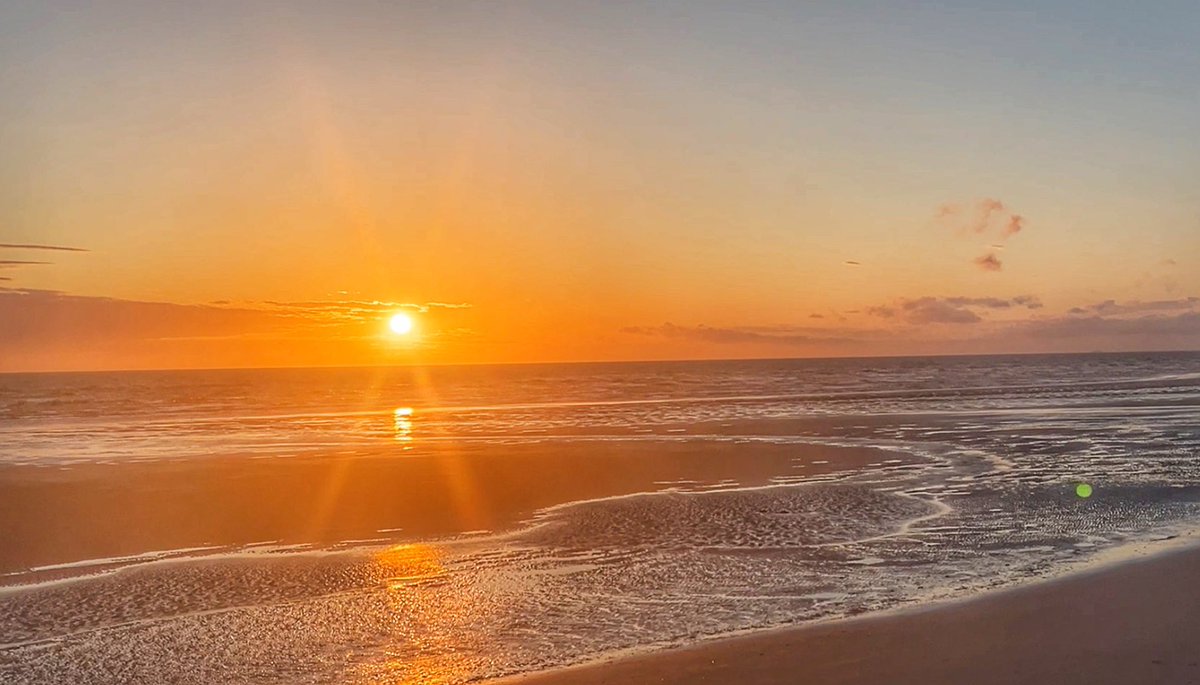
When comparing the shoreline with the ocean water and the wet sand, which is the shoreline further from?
the wet sand

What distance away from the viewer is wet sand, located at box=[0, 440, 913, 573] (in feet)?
55.3

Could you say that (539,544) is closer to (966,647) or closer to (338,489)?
(966,647)

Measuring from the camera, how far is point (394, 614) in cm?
1112

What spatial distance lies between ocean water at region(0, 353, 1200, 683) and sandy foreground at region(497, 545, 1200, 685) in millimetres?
542

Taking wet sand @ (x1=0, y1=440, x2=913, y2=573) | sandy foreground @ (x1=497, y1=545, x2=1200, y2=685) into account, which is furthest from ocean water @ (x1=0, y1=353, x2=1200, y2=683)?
sandy foreground @ (x1=497, y1=545, x2=1200, y2=685)

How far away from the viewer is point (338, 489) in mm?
22016

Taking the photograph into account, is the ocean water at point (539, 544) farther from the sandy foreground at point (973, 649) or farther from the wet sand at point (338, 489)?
the sandy foreground at point (973, 649)

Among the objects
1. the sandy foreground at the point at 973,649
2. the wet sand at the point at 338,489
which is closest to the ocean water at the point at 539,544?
the wet sand at the point at 338,489

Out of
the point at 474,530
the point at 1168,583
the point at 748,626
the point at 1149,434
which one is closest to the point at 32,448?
the point at 474,530

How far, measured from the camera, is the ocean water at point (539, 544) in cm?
1006

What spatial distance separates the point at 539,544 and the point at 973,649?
24.9 feet

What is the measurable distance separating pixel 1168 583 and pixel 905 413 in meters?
34.4

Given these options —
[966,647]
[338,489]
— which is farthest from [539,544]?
[338,489]

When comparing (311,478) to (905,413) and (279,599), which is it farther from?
(905,413)
